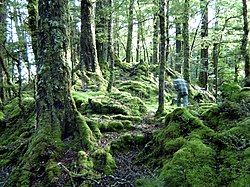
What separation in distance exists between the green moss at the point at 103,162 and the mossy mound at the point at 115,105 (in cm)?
360

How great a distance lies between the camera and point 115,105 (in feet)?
33.3

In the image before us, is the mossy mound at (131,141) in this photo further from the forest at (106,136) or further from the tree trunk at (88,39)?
the tree trunk at (88,39)

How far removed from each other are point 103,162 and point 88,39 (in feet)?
33.4

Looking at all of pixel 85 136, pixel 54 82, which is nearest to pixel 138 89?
pixel 85 136

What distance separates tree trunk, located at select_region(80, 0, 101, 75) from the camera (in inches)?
576

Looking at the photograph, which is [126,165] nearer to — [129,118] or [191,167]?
[191,167]

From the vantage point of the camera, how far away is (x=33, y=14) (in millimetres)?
9359

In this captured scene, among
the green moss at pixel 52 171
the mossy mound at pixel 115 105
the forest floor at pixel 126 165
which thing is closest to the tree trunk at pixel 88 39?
the mossy mound at pixel 115 105

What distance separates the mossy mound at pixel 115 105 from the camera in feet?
32.8

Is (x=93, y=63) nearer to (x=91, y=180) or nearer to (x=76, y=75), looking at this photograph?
(x=76, y=75)

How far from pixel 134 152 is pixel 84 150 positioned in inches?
58.2

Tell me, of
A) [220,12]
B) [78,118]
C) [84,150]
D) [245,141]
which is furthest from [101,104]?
[220,12]

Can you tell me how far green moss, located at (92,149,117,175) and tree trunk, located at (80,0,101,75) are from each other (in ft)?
29.4

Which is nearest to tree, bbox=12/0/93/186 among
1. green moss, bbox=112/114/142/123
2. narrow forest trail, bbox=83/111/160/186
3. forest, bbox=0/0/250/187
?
forest, bbox=0/0/250/187
